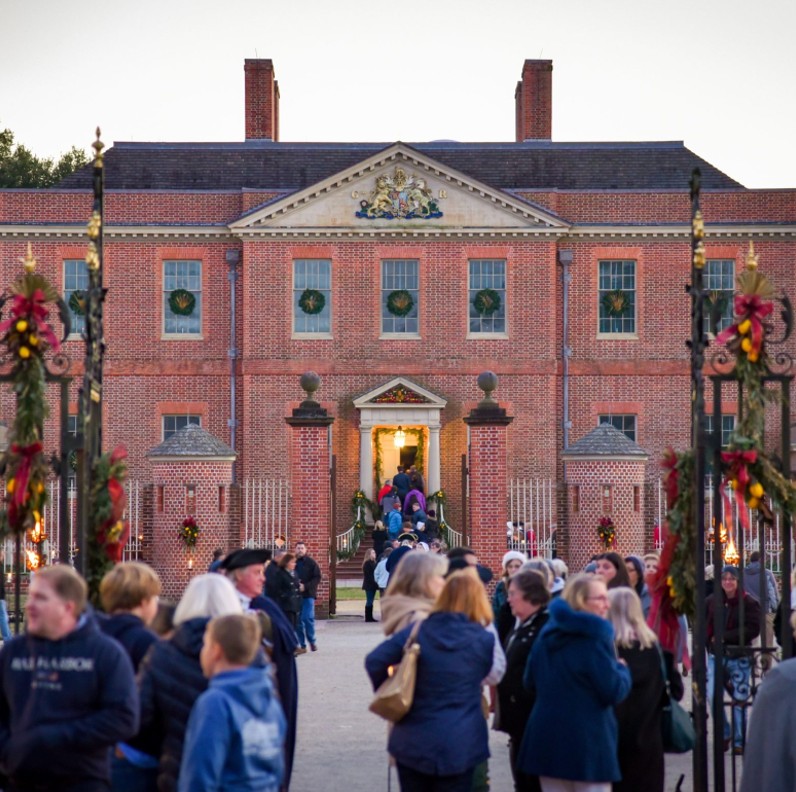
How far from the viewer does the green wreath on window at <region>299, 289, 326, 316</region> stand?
38.9 meters

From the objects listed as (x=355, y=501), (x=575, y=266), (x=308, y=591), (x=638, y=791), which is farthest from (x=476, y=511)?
(x=638, y=791)

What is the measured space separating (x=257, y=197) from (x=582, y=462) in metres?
14.9

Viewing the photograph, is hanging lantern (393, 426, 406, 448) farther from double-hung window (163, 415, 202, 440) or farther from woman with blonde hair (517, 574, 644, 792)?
woman with blonde hair (517, 574, 644, 792)

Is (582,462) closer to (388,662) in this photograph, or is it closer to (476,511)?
(476,511)

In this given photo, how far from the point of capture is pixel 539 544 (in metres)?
30.4

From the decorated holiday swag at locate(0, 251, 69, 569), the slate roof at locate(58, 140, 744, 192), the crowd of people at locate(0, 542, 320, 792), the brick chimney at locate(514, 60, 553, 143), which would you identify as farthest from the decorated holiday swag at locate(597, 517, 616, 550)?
the brick chimney at locate(514, 60, 553, 143)

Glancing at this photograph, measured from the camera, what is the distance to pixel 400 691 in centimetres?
781

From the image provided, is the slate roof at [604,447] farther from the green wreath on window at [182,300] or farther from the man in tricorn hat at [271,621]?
the man in tricorn hat at [271,621]

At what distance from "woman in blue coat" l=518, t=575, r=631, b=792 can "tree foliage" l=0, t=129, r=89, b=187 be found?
52.7m

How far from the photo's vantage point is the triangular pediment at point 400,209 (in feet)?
127

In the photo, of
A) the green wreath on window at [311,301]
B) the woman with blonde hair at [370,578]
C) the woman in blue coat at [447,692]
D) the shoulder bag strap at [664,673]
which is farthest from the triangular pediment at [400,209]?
the woman in blue coat at [447,692]

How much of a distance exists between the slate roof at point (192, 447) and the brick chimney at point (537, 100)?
20.4 m

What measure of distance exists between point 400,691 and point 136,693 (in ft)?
5.02

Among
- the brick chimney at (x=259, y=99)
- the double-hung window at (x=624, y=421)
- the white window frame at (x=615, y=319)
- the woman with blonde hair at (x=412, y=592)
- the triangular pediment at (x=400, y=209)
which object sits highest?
the brick chimney at (x=259, y=99)
